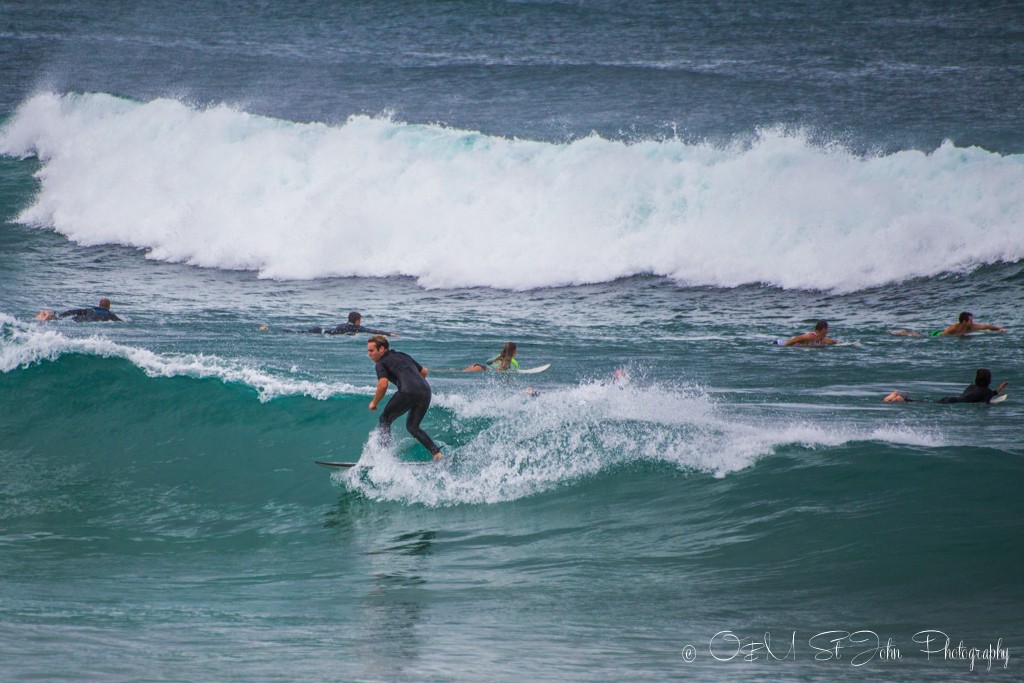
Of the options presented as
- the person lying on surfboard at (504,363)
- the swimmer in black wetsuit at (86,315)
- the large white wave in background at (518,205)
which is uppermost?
the large white wave in background at (518,205)

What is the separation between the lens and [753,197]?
2388 centimetres

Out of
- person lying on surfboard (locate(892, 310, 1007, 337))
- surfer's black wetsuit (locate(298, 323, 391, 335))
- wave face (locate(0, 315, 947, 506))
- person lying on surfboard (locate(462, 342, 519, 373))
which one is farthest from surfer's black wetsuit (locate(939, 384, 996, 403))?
surfer's black wetsuit (locate(298, 323, 391, 335))

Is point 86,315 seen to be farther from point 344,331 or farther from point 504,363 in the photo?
point 504,363

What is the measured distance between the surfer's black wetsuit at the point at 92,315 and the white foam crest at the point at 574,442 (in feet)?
25.5

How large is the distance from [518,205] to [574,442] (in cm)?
1496

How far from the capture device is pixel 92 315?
671 inches

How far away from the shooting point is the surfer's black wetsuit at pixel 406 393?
33.6 ft

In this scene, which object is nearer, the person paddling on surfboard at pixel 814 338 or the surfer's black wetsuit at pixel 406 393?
the surfer's black wetsuit at pixel 406 393

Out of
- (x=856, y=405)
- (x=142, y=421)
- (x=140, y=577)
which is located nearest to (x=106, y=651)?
(x=140, y=577)

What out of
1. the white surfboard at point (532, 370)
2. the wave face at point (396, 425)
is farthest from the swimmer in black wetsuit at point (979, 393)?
the white surfboard at point (532, 370)

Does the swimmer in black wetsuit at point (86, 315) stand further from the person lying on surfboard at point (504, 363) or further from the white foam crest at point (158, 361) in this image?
the person lying on surfboard at point (504, 363)

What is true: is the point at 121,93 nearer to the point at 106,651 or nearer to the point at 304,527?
the point at 304,527

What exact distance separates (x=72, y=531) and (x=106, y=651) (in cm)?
372

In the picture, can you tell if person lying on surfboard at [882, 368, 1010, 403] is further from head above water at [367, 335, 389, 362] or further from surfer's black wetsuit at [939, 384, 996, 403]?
head above water at [367, 335, 389, 362]
